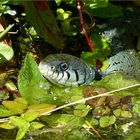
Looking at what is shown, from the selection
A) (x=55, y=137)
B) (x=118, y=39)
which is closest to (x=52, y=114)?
(x=55, y=137)

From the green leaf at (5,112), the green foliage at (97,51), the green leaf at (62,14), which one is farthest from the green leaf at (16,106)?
the green leaf at (62,14)

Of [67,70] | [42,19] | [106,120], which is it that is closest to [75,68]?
[67,70]

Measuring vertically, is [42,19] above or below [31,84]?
above

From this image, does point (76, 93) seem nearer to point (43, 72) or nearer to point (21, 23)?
point (43, 72)

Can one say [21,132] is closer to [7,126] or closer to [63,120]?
[7,126]

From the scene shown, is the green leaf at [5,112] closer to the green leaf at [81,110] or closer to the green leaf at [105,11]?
the green leaf at [81,110]

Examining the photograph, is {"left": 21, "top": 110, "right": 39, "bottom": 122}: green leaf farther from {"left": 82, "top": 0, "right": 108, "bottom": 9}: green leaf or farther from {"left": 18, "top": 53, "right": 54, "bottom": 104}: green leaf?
{"left": 82, "top": 0, "right": 108, "bottom": 9}: green leaf

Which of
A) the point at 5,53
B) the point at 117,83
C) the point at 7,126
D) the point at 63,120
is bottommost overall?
the point at 117,83
